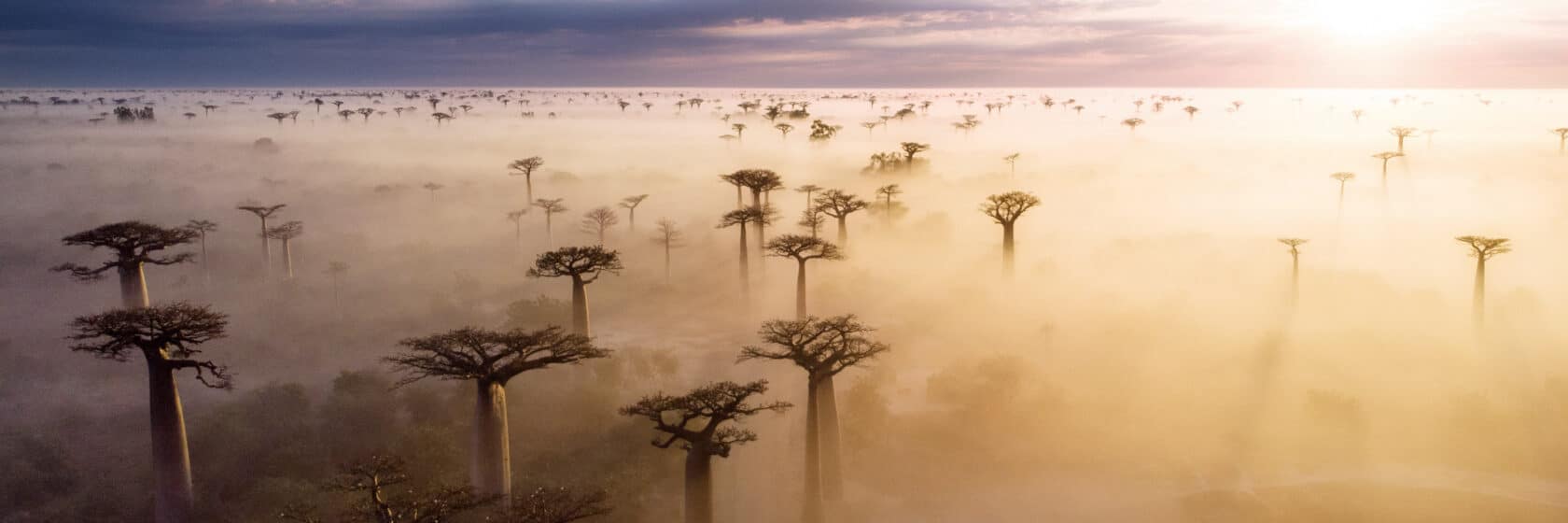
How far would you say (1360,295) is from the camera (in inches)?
1977

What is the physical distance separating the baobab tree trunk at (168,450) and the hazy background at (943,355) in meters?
1.88

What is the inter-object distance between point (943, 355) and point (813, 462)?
1846 centimetres

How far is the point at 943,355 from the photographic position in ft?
136

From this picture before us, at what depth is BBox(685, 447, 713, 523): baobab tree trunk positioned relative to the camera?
819 inches

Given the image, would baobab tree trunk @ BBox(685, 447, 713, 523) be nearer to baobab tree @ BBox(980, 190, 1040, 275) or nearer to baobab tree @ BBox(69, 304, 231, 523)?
baobab tree @ BBox(69, 304, 231, 523)

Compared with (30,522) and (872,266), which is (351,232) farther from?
(30,522)

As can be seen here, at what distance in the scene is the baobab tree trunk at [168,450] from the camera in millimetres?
21422

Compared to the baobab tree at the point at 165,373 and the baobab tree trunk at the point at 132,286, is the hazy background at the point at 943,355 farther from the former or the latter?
the baobab tree trunk at the point at 132,286

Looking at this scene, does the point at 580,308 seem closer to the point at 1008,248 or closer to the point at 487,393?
the point at 487,393

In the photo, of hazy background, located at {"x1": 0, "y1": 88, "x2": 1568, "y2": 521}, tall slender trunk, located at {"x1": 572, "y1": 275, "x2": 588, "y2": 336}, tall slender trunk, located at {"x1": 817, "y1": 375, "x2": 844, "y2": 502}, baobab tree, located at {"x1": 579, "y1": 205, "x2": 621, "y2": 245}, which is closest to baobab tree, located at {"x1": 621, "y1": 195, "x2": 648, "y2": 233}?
baobab tree, located at {"x1": 579, "y1": 205, "x2": 621, "y2": 245}

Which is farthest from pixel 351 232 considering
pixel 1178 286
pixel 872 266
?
pixel 1178 286

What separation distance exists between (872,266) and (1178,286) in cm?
1885

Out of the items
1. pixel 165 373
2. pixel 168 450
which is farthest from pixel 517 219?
pixel 165 373

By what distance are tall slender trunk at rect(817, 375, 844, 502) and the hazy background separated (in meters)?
1.37
